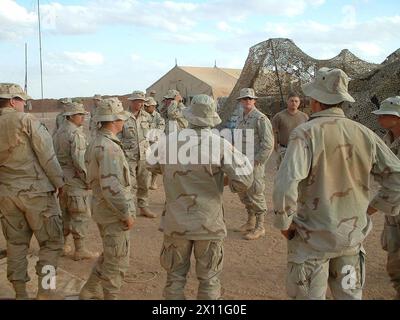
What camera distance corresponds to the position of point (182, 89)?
3136 centimetres

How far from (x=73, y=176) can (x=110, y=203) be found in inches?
75.3

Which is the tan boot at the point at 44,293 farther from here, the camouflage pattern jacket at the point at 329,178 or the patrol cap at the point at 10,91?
the camouflage pattern jacket at the point at 329,178

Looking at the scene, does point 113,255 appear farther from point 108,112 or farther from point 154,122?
point 154,122

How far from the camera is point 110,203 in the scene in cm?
388

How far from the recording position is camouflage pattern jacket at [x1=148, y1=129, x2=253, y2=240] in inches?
140

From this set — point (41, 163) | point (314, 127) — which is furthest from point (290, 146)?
point (41, 163)

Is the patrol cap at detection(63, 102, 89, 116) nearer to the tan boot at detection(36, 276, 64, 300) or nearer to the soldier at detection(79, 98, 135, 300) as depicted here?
the soldier at detection(79, 98, 135, 300)

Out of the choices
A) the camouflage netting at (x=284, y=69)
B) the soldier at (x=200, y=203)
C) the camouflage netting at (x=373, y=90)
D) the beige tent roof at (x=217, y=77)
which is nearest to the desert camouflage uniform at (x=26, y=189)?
the soldier at (x=200, y=203)

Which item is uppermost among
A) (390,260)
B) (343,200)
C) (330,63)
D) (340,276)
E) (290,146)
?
(330,63)

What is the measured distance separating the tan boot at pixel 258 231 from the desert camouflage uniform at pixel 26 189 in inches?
118

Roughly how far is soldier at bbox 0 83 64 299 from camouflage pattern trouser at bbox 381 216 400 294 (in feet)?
10.3

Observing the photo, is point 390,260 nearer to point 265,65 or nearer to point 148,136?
point 148,136

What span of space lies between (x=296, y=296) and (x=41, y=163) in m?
2.69
